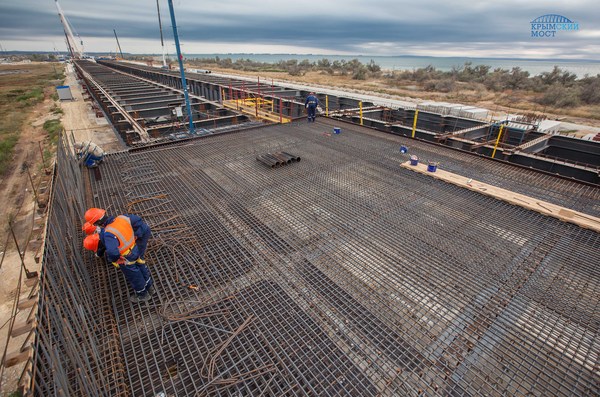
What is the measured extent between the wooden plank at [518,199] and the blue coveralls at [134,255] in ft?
21.1

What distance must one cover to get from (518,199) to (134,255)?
7.21m

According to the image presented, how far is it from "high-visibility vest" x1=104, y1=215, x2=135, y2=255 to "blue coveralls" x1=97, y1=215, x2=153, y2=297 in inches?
1.7

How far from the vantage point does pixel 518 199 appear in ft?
19.9

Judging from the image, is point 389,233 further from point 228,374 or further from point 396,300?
point 228,374

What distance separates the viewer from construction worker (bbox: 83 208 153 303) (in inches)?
134

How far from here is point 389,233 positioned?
5.18 m

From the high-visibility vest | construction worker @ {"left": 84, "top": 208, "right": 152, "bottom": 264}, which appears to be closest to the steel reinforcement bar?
construction worker @ {"left": 84, "top": 208, "right": 152, "bottom": 264}

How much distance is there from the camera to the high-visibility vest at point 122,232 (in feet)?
11.2

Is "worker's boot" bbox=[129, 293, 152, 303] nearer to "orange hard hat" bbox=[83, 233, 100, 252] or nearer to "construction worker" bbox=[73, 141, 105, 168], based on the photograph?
"orange hard hat" bbox=[83, 233, 100, 252]

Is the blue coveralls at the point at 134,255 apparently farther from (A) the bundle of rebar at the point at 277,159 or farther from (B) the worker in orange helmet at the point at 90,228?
(A) the bundle of rebar at the point at 277,159

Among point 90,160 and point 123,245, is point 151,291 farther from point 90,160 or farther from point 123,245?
point 90,160

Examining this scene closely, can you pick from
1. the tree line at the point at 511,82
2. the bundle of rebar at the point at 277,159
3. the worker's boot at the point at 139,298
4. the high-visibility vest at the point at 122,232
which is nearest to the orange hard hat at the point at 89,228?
the high-visibility vest at the point at 122,232

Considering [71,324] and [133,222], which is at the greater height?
[133,222]

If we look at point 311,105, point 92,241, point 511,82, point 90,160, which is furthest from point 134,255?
point 511,82
